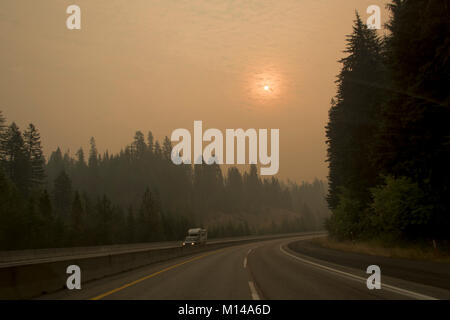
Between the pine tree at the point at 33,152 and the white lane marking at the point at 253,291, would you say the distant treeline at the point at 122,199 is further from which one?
the white lane marking at the point at 253,291

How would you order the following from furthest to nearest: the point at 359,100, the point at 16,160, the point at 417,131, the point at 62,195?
1. the point at 62,195
2. the point at 16,160
3. the point at 359,100
4. the point at 417,131

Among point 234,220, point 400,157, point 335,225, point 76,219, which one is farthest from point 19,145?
point 234,220

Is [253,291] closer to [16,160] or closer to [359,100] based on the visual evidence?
[359,100]

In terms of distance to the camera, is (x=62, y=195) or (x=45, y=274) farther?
(x=62, y=195)

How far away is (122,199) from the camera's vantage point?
144 meters

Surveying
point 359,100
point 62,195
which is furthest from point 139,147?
point 359,100

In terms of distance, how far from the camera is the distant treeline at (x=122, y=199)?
56.6 m

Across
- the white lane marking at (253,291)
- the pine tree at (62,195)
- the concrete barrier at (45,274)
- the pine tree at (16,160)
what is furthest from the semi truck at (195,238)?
the white lane marking at (253,291)

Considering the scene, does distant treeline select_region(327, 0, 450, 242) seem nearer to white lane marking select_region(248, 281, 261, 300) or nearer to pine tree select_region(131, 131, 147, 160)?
white lane marking select_region(248, 281, 261, 300)

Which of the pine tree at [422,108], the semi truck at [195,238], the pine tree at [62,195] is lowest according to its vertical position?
the semi truck at [195,238]

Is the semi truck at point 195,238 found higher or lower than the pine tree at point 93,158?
lower

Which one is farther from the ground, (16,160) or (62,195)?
(16,160)

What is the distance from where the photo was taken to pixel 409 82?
20766mm

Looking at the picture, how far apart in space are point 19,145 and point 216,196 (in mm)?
103891
